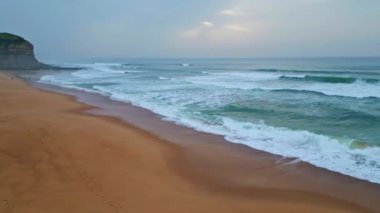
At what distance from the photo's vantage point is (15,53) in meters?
55.6

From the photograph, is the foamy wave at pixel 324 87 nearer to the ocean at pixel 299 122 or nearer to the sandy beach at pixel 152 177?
the ocean at pixel 299 122

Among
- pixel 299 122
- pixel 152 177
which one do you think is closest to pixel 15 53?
pixel 299 122

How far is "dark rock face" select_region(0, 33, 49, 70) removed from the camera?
5430 centimetres

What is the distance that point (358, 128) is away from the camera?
11.2 metres

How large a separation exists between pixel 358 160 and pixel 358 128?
13.4 ft

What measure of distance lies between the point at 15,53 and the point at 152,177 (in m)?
58.3

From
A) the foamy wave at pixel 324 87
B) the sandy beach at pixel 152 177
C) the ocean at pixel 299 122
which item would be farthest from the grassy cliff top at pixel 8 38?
the sandy beach at pixel 152 177

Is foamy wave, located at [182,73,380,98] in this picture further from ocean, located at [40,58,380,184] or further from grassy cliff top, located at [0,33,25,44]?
grassy cliff top, located at [0,33,25,44]

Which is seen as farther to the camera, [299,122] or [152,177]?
[299,122]

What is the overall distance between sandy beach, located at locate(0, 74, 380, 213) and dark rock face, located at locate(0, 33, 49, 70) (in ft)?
169

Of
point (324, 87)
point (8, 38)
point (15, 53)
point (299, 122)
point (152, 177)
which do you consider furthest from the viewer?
point (15, 53)

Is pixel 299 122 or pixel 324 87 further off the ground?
pixel 324 87

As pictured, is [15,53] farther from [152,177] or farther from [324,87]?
[152,177]

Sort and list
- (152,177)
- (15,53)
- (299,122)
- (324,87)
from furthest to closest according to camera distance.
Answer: (15,53) < (324,87) < (299,122) < (152,177)
